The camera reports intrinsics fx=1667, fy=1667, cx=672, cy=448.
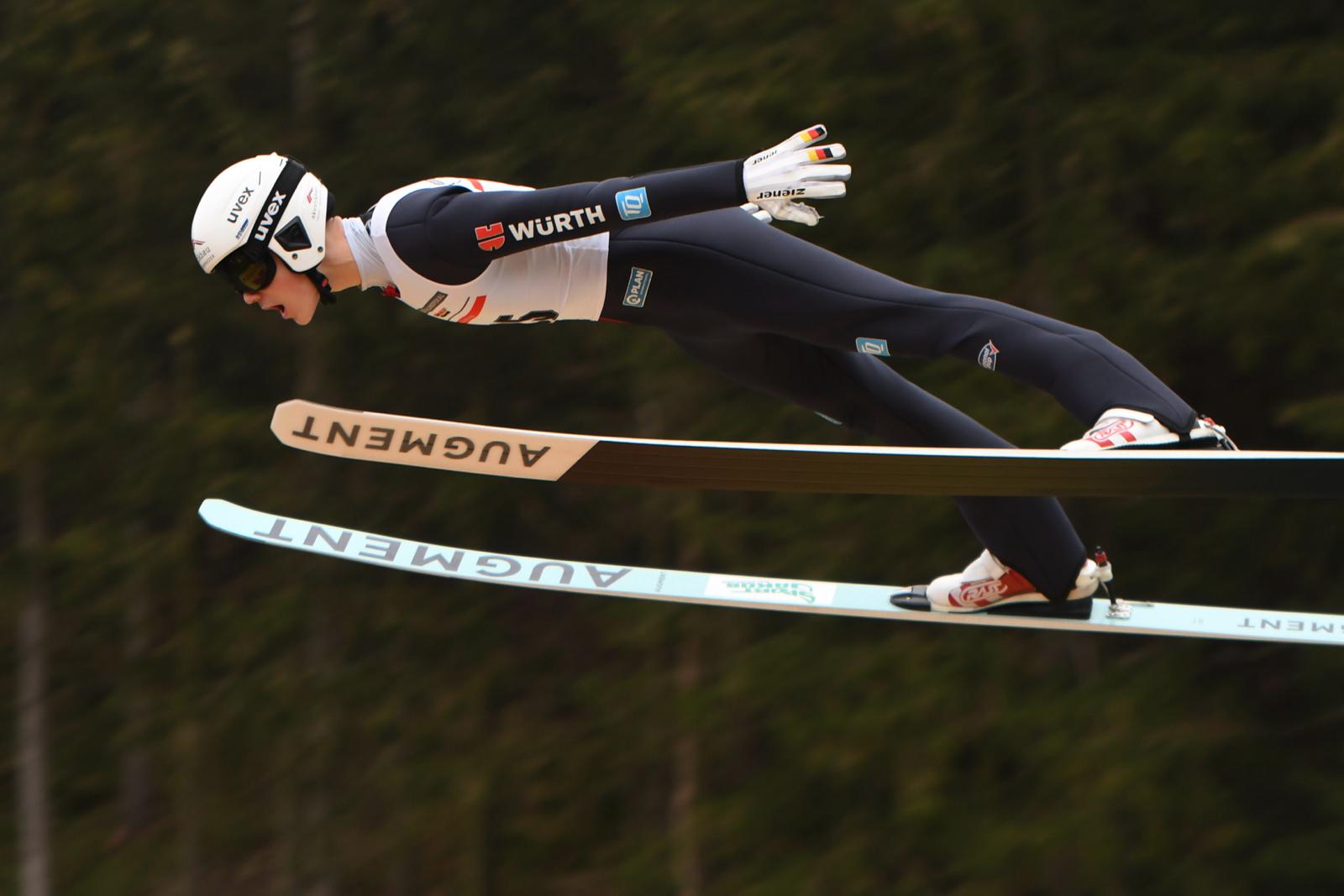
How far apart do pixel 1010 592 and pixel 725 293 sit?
0.96 meters

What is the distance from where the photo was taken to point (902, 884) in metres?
5.91

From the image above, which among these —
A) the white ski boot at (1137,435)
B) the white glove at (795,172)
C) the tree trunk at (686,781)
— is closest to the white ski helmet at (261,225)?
the white glove at (795,172)

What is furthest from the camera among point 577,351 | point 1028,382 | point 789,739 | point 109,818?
point 109,818

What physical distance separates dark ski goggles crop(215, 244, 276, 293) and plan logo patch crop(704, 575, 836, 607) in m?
Result: 1.31

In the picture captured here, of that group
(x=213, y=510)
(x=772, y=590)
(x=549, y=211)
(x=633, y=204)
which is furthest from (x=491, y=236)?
(x=213, y=510)

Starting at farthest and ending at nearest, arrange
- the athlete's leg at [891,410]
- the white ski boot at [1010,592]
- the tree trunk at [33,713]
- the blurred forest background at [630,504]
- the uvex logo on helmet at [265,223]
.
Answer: the tree trunk at [33,713]
the blurred forest background at [630,504]
the white ski boot at [1010,592]
the athlete's leg at [891,410]
the uvex logo on helmet at [265,223]

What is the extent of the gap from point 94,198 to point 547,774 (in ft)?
10.00

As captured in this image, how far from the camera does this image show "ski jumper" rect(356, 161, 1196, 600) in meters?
2.90

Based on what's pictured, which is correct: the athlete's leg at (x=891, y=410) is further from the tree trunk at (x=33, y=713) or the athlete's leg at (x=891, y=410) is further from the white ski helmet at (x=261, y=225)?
the tree trunk at (x=33, y=713)

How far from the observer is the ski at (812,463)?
9.11ft

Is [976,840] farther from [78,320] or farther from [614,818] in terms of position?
[78,320]

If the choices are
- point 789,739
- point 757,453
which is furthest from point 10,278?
point 757,453

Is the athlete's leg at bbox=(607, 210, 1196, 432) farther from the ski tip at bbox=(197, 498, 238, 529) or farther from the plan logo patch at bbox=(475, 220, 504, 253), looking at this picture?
the ski tip at bbox=(197, 498, 238, 529)

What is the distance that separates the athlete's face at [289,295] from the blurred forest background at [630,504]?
8.81 feet
